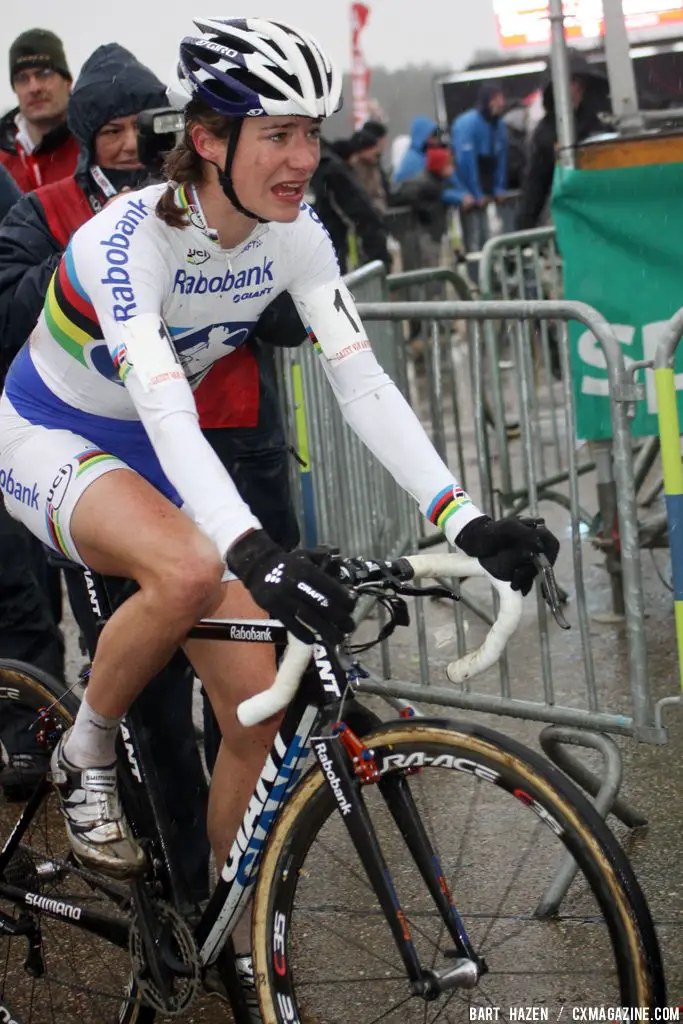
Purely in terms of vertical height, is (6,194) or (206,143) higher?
(206,143)

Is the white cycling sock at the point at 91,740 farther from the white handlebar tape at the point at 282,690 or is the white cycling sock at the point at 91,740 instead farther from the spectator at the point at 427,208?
the spectator at the point at 427,208

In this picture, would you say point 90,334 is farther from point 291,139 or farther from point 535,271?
point 535,271

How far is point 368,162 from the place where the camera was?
15219mm

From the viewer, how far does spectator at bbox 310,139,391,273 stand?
11820 millimetres

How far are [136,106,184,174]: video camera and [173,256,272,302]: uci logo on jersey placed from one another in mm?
978

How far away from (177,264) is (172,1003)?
1592mm

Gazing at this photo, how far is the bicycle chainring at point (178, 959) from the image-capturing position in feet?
Answer: 10.3

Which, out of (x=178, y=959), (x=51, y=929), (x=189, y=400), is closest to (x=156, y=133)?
(x=189, y=400)

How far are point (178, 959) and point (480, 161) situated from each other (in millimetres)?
15188

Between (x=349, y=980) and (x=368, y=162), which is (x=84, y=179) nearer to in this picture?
(x=349, y=980)

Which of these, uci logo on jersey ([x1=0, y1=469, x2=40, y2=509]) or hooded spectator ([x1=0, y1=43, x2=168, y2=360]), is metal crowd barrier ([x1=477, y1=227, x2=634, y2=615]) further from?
uci logo on jersey ([x1=0, y1=469, x2=40, y2=509])

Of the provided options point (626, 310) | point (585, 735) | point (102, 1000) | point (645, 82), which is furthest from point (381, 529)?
point (645, 82)

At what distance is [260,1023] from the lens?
3.16 metres

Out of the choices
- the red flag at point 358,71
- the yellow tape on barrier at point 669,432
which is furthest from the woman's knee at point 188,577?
the red flag at point 358,71
